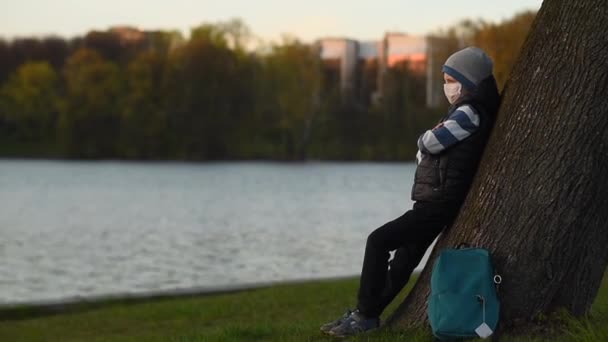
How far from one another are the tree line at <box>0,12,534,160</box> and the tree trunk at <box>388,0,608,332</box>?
90784 millimetres

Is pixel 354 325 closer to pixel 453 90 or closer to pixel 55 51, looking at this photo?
pixel 453 90

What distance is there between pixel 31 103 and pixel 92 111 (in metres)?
13.9

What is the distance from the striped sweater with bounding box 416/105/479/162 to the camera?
6.51 m

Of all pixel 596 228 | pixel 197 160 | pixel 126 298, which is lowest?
pixel 197 160

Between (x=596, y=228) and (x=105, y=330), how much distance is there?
6967mm

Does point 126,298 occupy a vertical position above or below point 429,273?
below

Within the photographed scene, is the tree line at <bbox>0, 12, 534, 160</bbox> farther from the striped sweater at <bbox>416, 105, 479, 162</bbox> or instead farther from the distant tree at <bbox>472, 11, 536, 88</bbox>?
the striped sweater at <bbox>416, 105, 479, 162</bbox>

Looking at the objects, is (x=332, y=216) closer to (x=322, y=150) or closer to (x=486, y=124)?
(x=486, y=124)

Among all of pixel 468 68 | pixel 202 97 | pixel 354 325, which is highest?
pixel 468 68

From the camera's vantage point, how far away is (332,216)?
1674 inches

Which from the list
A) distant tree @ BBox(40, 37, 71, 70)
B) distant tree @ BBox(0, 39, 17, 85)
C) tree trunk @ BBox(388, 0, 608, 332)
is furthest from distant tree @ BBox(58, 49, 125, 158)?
tree trunk @ BBox(388, 0, 608, 332)

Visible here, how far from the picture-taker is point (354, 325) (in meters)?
6.94

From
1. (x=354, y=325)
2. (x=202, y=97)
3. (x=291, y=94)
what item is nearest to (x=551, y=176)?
(x=354, y=325)

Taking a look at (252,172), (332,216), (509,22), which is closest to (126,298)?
(332,216)
